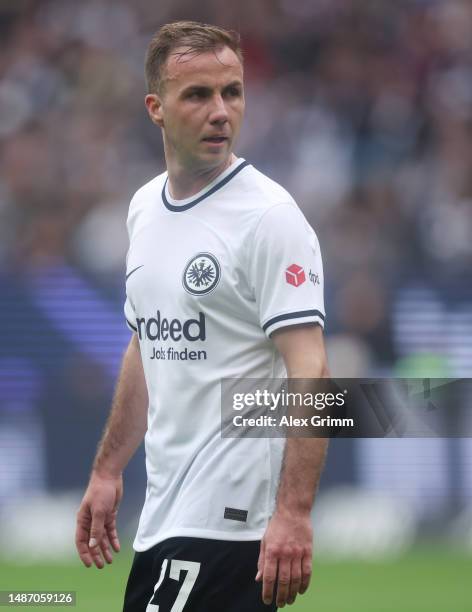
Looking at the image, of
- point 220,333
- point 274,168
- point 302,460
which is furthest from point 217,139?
point 274,168

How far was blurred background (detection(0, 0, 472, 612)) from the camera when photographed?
7.39 meters

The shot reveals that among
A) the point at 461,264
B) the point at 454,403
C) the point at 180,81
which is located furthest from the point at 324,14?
the point at 180,81

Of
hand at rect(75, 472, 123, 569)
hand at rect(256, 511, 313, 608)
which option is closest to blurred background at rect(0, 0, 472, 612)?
hand at rect(75, 472, 123, 569)

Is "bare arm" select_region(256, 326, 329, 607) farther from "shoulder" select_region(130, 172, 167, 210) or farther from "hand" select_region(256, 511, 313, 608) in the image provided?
"shoulder" select_region(130, 172, 167, 210)

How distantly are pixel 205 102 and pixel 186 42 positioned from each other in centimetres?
19

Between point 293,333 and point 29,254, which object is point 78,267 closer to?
point 29,254

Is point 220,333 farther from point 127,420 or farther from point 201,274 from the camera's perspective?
point 127,420

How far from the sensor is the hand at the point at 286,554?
322cm

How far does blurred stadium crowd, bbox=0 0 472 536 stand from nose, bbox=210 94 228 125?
399 centimetres

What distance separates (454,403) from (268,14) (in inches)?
170

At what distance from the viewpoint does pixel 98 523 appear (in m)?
3.93

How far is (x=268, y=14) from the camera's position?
10289 mm

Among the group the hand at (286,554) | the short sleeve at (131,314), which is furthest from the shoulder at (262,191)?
the hand at (286,554)

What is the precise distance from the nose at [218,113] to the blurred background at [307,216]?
3380mm
